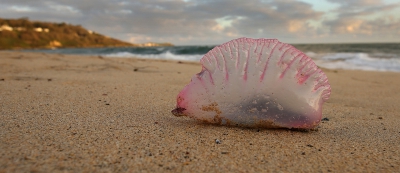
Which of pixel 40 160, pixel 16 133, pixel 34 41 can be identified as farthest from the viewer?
pixel 34 41

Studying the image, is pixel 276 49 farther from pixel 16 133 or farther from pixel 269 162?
pixel 16 133

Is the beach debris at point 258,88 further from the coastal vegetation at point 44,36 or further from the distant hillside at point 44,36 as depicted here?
the coastal vegetation at point 44,36

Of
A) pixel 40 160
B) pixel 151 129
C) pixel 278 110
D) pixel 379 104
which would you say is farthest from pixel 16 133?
pixel 379 104

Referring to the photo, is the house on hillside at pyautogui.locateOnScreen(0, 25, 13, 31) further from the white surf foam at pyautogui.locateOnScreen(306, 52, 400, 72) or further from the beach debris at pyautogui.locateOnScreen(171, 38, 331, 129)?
the beach debris at pyautogui.locateOnScreen(171, 38, 331, 129)

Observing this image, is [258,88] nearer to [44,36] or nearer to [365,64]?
[365,64]

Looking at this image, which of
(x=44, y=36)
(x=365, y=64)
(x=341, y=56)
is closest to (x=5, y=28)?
(x=44, y=36)

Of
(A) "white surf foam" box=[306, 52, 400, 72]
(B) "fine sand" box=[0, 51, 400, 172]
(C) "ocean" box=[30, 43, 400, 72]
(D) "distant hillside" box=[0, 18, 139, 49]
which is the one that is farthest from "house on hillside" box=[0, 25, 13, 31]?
(B) "fine sand" box=[0, 51, 400, 172]
